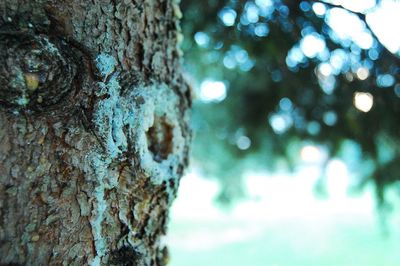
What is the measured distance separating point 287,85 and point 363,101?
1.54ft

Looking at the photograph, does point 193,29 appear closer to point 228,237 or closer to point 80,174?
point 80,174

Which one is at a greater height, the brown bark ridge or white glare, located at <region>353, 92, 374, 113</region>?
white glare, located at <region>353, 92, 374, 113</region>

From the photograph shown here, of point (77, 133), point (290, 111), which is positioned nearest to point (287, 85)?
point (290, 111)

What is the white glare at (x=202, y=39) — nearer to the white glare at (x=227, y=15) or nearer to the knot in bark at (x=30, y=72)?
the white glare at (x=227, y=15)

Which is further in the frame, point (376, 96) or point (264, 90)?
point (264, 90)

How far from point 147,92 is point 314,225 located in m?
6.27

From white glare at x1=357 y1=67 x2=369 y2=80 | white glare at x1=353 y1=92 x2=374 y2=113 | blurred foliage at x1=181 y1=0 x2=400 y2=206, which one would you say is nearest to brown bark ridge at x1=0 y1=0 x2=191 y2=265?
blurred foliage at x1=181 y1=0 x2=400 y2=206

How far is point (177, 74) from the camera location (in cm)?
128

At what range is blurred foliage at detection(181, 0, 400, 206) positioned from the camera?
1859mm

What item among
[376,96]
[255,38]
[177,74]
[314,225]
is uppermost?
[314,225]

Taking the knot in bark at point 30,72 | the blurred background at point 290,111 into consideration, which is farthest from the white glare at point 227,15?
the knot in bark at point 30,72

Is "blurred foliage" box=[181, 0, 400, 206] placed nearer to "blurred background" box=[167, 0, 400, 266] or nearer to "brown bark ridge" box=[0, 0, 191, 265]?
"blurred background" box=[167, 0, 400, 266]

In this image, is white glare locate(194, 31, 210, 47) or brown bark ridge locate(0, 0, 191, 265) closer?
brown bark ridge locate(0, 0, 191, 265)

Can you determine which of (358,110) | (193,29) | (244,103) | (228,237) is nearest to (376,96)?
(358,110)
